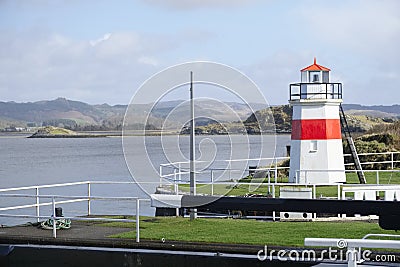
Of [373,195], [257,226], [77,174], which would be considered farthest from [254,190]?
[77,174]

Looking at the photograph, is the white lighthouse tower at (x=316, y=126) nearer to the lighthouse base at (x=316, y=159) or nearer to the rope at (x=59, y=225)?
the lighthouse base at (x=316, y=159)

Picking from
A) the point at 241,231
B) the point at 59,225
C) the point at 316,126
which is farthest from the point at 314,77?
the point at 59,225

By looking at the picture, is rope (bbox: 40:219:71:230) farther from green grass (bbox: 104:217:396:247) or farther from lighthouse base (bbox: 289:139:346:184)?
lighthouse base (bbox: 289:139:346:184)

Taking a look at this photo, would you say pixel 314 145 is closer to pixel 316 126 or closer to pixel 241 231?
pixel 316 126

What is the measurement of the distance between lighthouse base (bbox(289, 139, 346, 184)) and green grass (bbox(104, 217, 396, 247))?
9.10 m

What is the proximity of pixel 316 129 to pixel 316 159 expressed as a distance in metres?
1.05

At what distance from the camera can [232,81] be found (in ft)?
29.6

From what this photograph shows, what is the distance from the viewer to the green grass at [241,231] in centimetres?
1289

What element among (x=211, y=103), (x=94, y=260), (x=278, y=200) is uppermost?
(x=211, y=103)

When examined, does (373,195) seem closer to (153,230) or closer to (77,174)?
(153,230)

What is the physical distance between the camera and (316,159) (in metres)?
25.0

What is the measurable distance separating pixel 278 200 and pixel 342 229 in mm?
6540

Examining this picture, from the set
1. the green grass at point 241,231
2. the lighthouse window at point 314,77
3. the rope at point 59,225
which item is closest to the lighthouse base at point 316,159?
the lighthouse window at point 314,77

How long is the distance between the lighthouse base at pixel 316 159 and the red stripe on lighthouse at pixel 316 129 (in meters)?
0.14
